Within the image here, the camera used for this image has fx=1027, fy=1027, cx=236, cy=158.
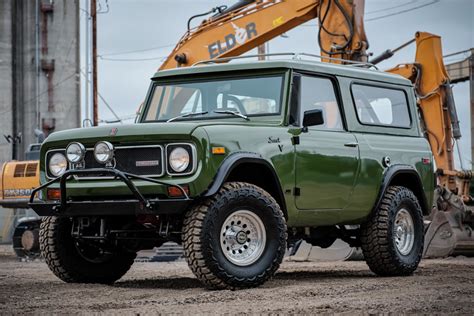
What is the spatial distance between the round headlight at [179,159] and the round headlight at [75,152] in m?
0.97

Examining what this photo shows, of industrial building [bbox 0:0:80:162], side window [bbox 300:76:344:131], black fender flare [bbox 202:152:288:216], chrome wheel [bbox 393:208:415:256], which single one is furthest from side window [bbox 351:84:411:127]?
industrial building [bbox 0:0:80:162]

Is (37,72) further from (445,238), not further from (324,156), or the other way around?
(324,156)

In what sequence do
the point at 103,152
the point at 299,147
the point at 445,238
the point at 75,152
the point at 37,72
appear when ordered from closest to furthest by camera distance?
the point at 103,152
the point at 75,152
the point at 299,147
the point at 445,238
the point at 37,72

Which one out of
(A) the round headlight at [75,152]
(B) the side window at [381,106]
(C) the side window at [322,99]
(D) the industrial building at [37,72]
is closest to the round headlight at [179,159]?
(A) the round headlight at [75,152]

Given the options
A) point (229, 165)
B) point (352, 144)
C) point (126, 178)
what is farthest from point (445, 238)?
point (126, 178)

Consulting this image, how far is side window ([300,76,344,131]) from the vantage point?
10.6 meters

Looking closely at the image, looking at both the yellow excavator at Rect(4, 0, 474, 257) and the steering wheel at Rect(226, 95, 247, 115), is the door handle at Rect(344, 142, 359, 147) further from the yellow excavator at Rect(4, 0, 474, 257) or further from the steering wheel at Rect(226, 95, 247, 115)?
the yellow excavator at Rect(4, 0, 474, 257)

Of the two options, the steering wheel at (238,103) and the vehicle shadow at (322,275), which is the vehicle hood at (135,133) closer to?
the steering wheel at (238,103)

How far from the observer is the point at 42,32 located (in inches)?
1612

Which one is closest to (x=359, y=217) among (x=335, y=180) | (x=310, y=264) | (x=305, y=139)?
(x=335, y=180)

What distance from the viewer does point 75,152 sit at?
9695 millimetres

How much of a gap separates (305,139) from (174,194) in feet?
5.82

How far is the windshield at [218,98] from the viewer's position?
10.4m

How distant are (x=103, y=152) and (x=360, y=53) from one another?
9.58 m
